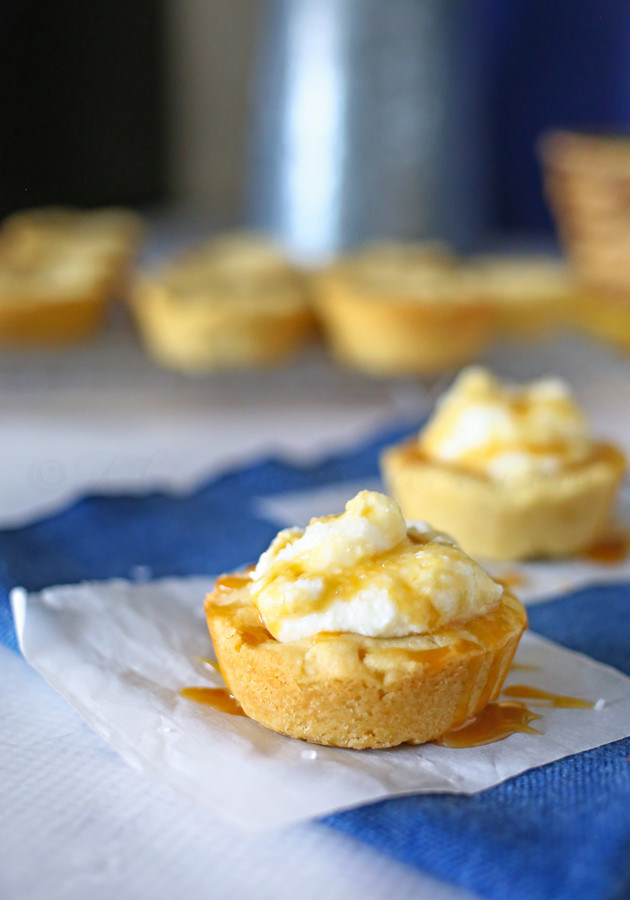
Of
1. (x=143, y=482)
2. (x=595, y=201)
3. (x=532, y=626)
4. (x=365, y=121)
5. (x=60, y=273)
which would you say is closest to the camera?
(x=532, y=626)

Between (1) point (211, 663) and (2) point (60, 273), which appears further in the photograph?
(2) point (60, 273)

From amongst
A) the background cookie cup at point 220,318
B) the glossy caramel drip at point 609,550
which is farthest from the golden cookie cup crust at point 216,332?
the glossy caramel drip at point 609,550

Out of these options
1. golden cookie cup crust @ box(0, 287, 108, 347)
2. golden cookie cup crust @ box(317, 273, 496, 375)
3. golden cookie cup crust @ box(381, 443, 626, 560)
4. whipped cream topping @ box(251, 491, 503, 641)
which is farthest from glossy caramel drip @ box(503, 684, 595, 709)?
golden cookie cup crust @ box(0, 287, 108, 347)

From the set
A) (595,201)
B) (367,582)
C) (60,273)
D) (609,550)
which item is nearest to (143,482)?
(609,550)

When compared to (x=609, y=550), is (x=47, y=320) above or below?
above

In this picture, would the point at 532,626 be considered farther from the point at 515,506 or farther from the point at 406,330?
the point at 406,330

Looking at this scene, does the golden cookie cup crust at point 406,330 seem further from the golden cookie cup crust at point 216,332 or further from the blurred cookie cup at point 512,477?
the blurred cookie cup at point 512,477

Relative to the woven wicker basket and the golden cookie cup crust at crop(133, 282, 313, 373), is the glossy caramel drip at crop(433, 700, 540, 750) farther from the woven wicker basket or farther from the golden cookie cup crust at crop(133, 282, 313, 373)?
the woven wicker basket

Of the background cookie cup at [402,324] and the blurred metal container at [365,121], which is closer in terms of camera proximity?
the background cookie cup at [402,324]
